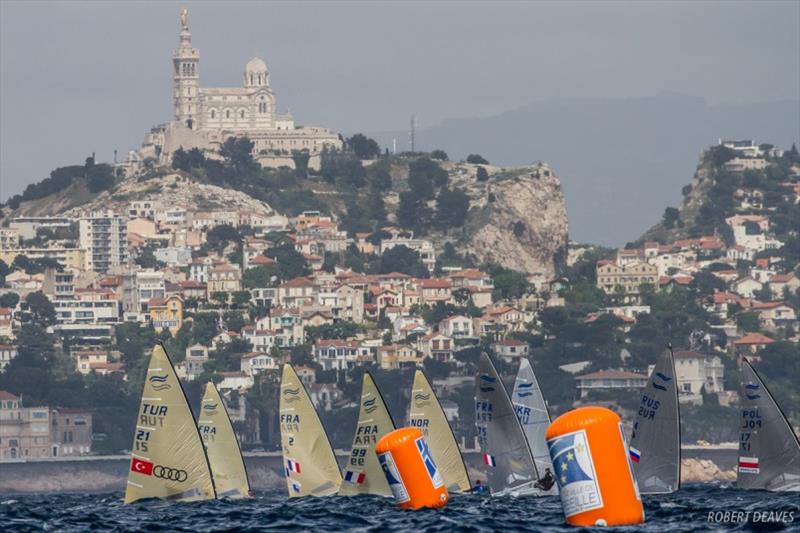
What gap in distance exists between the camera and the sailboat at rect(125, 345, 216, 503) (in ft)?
147

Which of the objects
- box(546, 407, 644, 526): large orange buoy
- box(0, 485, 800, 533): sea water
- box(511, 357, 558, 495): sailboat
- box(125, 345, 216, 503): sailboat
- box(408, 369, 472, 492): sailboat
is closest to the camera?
box(546, 407, 644, 526): large orange buoy

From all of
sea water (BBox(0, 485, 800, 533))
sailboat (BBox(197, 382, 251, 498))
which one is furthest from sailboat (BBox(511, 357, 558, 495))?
sailboat (BBox(197, 382, 251, 498))

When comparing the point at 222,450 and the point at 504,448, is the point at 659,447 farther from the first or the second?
the point at 222,450

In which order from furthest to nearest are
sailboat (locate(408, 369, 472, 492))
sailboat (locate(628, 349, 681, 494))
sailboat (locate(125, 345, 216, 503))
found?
sailboat (locate(408, 369, 472, 492)) < sailboat (locate(628, 349, 681, 494)) < sailboat (locate(125, 345, 216, 503))

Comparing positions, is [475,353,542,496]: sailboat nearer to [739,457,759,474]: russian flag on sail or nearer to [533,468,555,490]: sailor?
[533,468,555,490]: sailor

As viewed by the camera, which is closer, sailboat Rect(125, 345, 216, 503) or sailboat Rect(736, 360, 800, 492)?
sailboat Rect(125, 345, 216, 503)

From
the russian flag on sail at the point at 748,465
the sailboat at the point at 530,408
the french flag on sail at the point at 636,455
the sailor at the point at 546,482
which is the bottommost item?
the sailor at the point at 546,482

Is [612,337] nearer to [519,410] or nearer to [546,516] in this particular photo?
[519,410]

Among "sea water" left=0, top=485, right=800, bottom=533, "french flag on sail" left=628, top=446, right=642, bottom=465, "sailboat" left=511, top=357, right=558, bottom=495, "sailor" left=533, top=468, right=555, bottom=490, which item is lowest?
"sea water" left=0, top=485, right=800, bottom=533

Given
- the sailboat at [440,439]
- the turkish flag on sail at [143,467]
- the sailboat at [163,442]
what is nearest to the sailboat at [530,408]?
the sailboat at [440,439]

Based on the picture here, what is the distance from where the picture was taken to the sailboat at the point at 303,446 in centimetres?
5481

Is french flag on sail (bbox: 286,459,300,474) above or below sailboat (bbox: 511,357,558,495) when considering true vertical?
below

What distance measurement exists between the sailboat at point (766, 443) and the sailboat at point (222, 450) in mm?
12998

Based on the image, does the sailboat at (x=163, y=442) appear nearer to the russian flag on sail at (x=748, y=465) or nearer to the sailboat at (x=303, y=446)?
the sailboat at (x=303, y=446)
